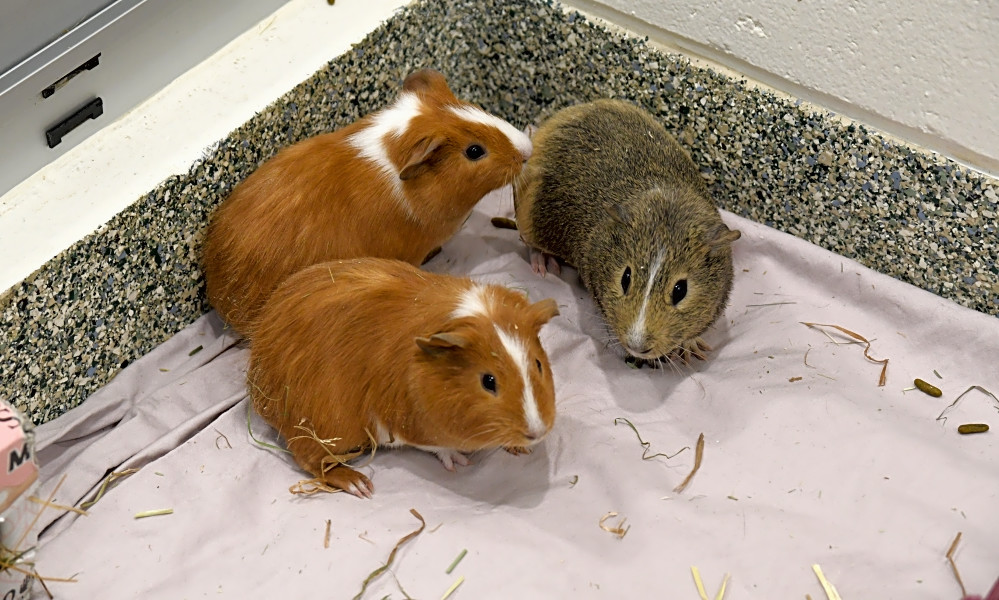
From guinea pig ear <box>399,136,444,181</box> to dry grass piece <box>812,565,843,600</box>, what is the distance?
1579 mm

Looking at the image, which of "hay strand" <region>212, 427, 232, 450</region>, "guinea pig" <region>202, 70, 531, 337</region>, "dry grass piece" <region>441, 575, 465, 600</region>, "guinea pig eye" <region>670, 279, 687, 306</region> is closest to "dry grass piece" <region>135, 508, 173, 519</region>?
"hay strand" <region>212, 427, 232, 450</region>

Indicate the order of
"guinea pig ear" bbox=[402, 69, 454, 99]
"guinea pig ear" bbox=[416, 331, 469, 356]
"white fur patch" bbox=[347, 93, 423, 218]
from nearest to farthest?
"guinea pig ear" bbox=[416, 331, 469, 356]
"white fur patch" bbox=[347, 93, 423, 218]
"guinea pig ear" bbox=[402, 69, 454, 99]

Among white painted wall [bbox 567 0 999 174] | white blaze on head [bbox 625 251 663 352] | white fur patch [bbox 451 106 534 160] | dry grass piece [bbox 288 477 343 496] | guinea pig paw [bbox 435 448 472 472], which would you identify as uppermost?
white painted wall [bbox 567 0 999 174]

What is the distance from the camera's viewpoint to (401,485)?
2.77 metres

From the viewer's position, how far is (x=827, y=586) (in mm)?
2457

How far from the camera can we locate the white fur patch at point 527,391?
2.45 metres

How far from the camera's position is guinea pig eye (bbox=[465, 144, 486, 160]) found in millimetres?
3016

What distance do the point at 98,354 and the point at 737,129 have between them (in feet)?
7.18

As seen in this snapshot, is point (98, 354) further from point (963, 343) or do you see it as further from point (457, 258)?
point (963, 343)

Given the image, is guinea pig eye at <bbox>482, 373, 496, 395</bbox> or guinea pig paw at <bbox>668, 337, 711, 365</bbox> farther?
guinea pig paw at <bbox>668, 337, 711, 365</bbox>

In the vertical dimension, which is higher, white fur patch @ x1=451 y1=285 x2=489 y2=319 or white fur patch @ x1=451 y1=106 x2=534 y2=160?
white fur patch @ x1=451 y1=106 x2=534 y2=160

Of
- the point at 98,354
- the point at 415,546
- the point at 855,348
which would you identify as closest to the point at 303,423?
the point at 415,546

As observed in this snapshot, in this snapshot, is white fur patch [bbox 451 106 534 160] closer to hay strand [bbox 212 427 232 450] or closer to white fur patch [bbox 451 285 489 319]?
white fur patch [bbox 451 285 489 319]

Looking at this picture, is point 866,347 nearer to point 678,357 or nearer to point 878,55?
point 678,357
